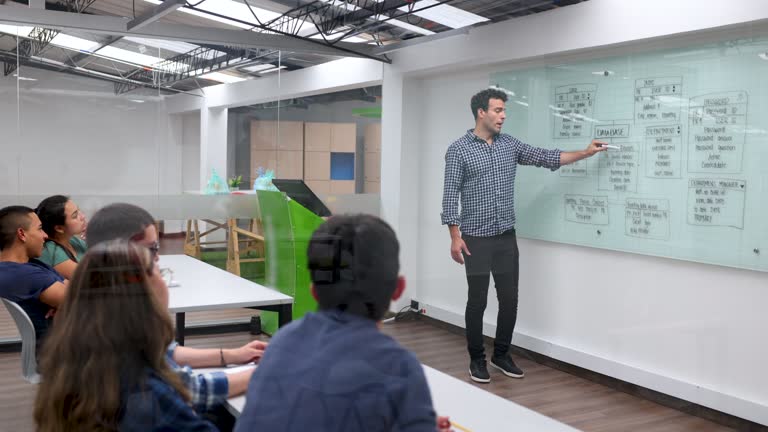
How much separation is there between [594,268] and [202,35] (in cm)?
191

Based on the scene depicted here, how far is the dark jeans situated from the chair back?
62.0 inches

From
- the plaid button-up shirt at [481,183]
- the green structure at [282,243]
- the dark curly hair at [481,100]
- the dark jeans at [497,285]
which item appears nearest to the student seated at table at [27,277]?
the green structure at [282,243]

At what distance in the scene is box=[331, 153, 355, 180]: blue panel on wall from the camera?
251cm

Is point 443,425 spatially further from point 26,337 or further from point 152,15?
point 152,15

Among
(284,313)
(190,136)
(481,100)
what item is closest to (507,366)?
(284,313)

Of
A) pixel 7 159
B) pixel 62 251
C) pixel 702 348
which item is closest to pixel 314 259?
pixel 62 251

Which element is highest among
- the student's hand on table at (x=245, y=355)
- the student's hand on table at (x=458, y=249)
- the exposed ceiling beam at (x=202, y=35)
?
the exposed ceiling beam at (x=202, y=35)

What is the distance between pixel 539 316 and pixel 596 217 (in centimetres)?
52

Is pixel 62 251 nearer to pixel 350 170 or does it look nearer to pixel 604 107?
pixel 350 170

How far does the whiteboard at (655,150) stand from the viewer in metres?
2.46

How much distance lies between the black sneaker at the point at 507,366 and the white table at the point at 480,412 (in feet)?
4.40

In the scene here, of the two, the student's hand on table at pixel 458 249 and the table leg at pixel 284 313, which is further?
the student's hand on table at pixel 458 249

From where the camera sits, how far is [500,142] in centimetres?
278

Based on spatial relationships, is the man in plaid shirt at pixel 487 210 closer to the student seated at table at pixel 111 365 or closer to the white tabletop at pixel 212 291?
the white tabletop at pixel 212 291
